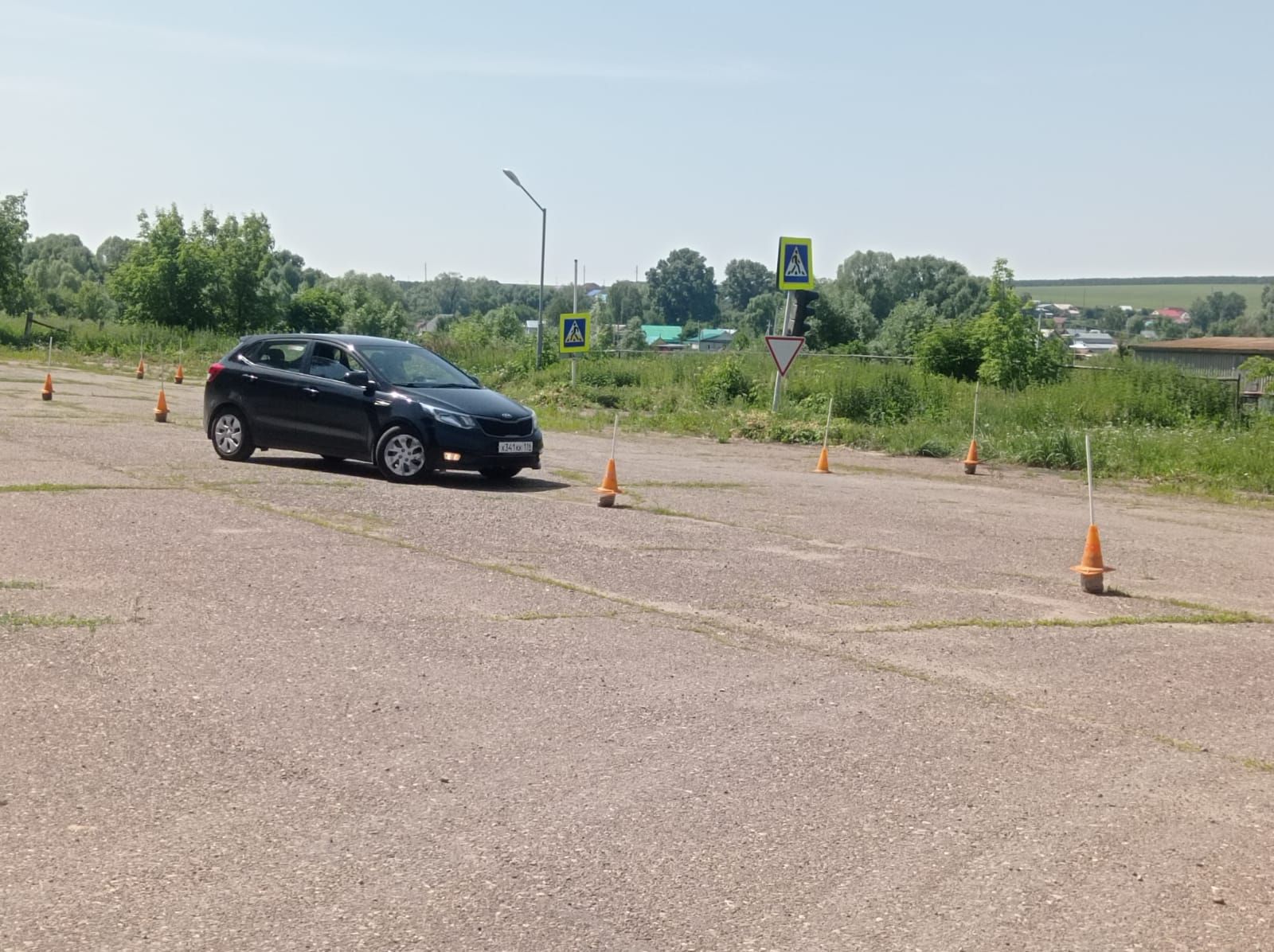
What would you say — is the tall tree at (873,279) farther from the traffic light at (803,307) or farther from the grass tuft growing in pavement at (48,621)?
the grass tuft growing in pavement at (48,621)

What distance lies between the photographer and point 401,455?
16469 millimetres

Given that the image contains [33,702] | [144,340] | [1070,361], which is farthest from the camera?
[144,340]

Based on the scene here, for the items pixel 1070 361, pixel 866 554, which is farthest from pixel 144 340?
pixel 866 554

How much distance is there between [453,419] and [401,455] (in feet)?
2.42

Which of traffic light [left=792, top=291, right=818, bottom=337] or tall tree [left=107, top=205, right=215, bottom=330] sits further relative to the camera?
traffic light [left=792, top=291, right=818, bottom=337]

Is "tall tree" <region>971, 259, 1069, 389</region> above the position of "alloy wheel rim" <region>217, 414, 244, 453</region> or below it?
above

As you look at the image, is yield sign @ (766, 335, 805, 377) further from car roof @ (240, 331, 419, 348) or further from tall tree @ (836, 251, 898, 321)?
tall tree @ (836, 251, 898, 321)

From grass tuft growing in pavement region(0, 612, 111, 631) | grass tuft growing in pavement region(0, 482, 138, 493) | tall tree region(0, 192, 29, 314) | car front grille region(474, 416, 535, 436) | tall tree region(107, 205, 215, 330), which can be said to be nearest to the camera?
grass tuft growing in pavement region(0, 612, 111, 631)

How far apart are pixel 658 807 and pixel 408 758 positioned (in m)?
1.18

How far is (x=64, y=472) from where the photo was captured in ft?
50.9

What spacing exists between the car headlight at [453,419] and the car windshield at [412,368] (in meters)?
0.75

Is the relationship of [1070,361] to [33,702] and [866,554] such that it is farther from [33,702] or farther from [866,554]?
[33,702]

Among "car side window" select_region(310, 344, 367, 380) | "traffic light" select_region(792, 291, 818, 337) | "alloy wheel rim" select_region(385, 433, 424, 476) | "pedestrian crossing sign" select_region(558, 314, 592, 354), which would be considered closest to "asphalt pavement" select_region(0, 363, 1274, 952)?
"alloy wheel rim" select_region(385, 433, 424, 476)

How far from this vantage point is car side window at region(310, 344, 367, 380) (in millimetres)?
17203
